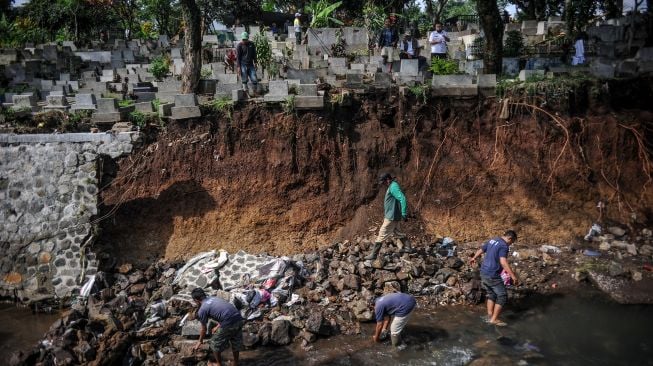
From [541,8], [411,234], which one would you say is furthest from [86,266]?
[541,8]

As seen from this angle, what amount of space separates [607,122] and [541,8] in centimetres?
1281

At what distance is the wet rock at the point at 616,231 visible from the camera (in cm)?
1043

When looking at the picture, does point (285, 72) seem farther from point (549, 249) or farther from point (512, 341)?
point (512, 341)

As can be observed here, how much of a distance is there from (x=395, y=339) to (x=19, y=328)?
620 centimetres

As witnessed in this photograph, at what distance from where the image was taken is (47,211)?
936 cm

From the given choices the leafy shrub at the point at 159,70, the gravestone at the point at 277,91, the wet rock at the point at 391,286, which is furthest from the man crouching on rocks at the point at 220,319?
the leafy shrub at the point at 159,70

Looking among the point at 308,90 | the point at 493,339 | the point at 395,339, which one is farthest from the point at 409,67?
the point at 395,339

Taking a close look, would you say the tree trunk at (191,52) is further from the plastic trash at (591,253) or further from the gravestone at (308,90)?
the plastic trash at (591,253)

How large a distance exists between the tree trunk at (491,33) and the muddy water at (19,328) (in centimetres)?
1051

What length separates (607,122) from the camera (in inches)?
432

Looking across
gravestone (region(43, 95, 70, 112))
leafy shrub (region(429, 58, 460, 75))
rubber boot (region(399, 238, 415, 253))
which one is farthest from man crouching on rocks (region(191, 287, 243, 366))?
leafy shrub (region(429, 58, 460, 75))

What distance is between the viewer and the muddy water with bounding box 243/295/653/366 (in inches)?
289

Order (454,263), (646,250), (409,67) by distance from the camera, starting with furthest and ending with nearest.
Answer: (409,67) < (646,250) < (454,263)

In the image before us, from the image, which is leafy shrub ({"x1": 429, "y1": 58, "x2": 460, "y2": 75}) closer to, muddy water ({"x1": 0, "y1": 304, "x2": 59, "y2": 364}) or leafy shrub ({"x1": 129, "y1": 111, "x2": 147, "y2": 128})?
leafy shrub ({"x1": 129, "y1": 111, "x2": 147, "y2": 128})
